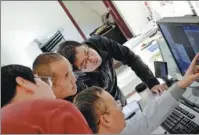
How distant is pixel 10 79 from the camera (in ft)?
2.41

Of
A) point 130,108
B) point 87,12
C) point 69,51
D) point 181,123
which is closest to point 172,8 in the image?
point 130,108

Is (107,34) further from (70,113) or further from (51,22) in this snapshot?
(70,113)

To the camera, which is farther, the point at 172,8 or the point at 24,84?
the point at 172,8

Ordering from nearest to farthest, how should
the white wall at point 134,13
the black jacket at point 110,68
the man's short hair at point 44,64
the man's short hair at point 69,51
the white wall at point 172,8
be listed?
the man's short hair at point 44,64 < the man's short hair at point 69,51 < the black jacket at point 110,68 < the white wall at point 172,8 < the white wall at point 134,13

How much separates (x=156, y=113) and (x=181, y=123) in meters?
0.14

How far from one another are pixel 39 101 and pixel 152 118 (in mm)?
536

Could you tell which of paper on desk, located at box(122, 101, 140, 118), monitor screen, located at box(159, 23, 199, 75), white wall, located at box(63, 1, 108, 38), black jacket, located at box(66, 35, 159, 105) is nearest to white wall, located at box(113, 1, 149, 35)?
white wall, located at box(63, 1, 108, 38)

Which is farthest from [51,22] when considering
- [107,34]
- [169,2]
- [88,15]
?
[169,2]

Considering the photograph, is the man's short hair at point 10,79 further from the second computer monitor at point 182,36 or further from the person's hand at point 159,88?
the person's hand at point 159,88

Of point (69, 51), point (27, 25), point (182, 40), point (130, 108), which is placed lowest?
point (130, 108)

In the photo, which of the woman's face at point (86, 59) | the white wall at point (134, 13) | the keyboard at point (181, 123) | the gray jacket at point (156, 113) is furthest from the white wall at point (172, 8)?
the gray jacket at point (156, 113)

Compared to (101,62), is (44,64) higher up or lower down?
higher up

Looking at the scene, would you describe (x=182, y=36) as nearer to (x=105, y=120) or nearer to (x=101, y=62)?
(x=105, y=120)

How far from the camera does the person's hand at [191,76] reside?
3.39ft
